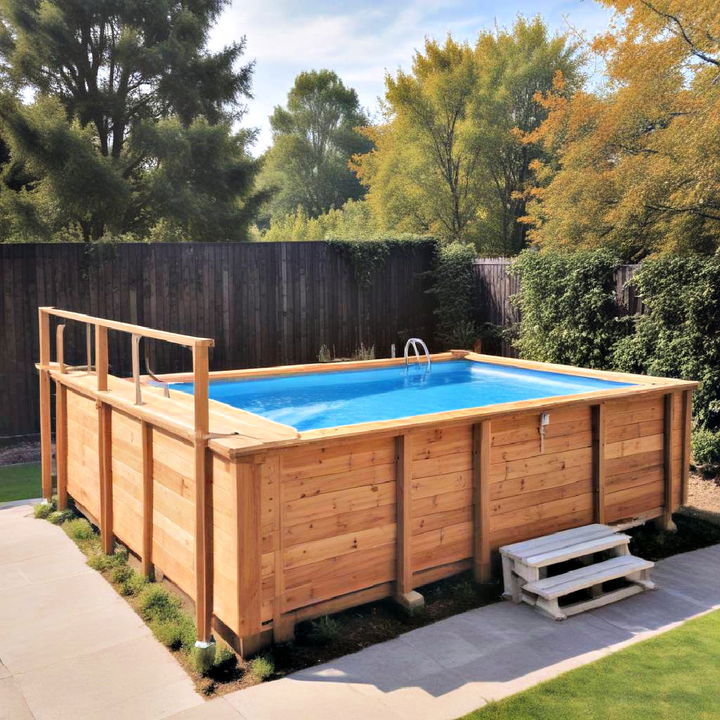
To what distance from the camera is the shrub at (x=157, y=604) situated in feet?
13.8

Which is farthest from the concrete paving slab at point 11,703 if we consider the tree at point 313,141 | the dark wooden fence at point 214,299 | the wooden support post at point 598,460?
the tree at point 313,141

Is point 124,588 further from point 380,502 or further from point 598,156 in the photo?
point 598,156

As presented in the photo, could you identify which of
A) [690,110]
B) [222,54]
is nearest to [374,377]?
[690,110]

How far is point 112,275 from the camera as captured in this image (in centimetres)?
896

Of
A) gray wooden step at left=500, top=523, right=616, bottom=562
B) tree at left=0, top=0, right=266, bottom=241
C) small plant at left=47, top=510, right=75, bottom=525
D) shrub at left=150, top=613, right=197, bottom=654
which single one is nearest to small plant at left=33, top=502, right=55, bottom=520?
small plant at left=47, top=510, right=75, bottom=525

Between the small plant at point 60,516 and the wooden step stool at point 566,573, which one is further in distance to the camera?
the small plant at point 60,516

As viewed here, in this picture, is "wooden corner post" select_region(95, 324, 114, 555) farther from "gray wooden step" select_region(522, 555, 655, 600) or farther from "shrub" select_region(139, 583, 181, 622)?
"gray wooden step" select_region(522, 555, 655, 600)

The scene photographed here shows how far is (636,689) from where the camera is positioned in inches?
135

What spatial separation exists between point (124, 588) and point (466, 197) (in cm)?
1824

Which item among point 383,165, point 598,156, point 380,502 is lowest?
point 380,502

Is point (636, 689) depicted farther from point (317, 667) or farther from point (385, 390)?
point (385, 390)

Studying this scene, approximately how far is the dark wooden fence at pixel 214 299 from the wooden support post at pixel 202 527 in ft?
18.3

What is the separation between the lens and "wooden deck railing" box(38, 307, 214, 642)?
3701mm

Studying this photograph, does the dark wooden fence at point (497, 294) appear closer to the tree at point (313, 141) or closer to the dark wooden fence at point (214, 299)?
the dark wooden fence at point (214, 299)
